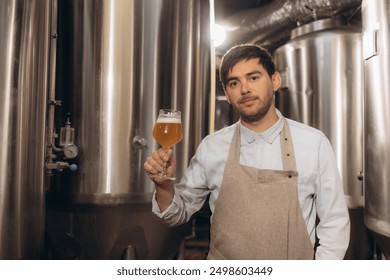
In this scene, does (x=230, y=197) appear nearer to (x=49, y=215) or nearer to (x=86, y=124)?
(x=86, y=124)

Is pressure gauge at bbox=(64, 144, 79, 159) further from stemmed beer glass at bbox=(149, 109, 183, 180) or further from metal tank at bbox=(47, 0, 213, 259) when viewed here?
stemmed beer glass at bbox=(149, 109, 183, 180)

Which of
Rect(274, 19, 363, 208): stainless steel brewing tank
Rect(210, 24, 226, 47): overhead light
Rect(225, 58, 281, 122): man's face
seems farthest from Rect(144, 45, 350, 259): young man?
Rect(210, 24, 226, 47): overhead light

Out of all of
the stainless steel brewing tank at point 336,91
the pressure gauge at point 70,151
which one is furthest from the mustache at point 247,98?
the stainless steel brewing tank at point 336,91

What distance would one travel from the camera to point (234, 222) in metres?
1.31

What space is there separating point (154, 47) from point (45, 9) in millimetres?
521

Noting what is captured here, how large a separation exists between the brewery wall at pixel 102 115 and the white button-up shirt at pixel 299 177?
0.37 m

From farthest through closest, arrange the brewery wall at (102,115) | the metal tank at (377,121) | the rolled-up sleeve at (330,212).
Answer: the metal tank at (377,121) < the brewery wall at (102,115) < the rolled-up sleeve at (330,212)

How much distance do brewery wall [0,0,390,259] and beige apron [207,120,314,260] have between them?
512 mm

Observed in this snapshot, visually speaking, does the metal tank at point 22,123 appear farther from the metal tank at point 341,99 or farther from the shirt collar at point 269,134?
the metal tank at point 341,99

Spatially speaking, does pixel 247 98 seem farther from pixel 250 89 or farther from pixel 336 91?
pixel 336 91

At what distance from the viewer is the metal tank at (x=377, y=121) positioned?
1608 mm

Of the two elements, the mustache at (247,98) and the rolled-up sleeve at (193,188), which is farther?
the rolled-up sleeve at (193,188)

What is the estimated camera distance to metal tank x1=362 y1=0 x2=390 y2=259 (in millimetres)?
1608

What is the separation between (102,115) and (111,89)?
13 centimetres
